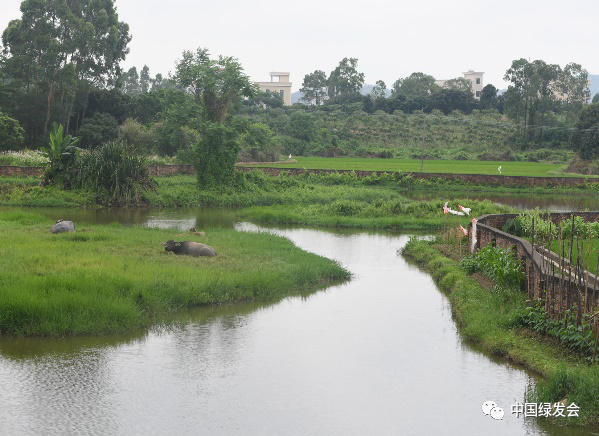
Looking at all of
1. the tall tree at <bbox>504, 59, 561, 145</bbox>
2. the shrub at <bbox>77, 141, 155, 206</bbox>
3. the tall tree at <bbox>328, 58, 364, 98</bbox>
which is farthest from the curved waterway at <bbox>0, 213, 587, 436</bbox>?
the tall tree at <bbox>328, 58, 364, 98</bbox>

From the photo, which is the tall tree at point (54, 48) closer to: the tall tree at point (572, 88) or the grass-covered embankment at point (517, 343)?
the grass-covered embankment at point (517, 343)

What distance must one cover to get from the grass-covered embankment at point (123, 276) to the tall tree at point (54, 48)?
105ft

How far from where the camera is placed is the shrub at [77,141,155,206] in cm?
3155

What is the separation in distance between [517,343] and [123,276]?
22.3 ft

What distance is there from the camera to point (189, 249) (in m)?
17.6

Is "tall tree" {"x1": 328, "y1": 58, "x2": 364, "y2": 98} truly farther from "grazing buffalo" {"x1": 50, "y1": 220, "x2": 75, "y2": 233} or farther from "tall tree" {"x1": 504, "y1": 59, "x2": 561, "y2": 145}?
"grazing buffalo" {"x1": 50, "y1": 220, "x2": 75, "y2": 233}

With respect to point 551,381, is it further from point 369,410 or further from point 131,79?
point 131,79

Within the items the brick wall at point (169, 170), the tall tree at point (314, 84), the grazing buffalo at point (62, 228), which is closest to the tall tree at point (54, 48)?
the brick wall at point (169, 170)

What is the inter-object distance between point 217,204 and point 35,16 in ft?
80.3

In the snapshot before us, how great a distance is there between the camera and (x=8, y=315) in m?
11.9

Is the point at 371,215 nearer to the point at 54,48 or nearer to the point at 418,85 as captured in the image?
the point at 54,48

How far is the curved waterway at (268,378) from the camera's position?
8.84m

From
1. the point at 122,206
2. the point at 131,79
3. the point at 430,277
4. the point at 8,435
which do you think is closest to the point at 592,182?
the point at 122,206

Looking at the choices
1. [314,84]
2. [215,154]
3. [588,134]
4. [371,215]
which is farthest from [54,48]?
[314,84]
